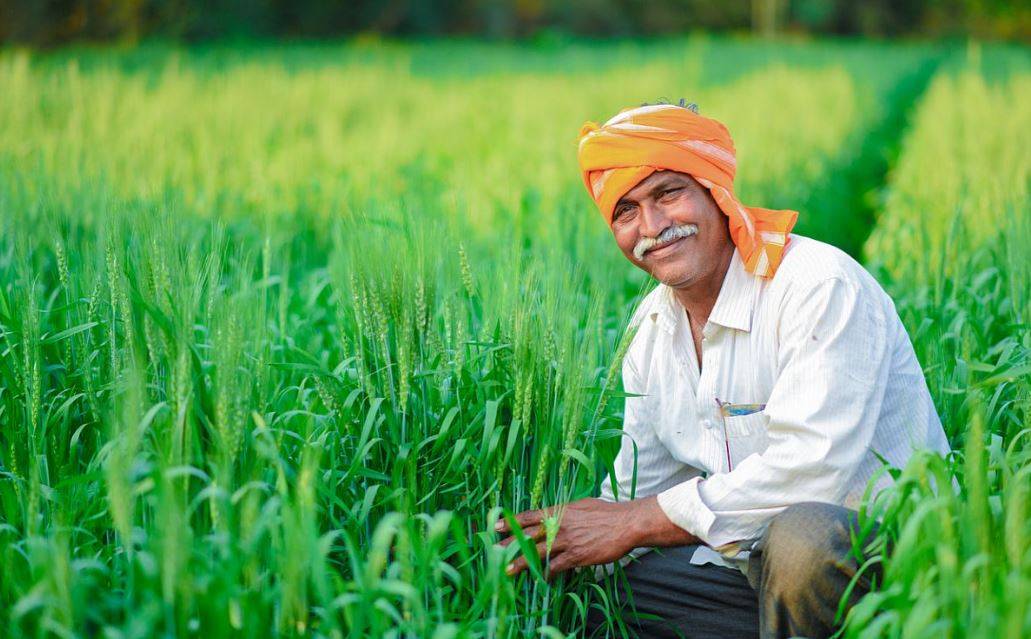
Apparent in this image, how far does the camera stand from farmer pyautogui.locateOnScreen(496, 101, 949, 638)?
205 centimetres

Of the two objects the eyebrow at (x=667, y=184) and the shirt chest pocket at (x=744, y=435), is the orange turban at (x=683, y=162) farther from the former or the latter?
the shirt chest pocket at (x=744, y=435)

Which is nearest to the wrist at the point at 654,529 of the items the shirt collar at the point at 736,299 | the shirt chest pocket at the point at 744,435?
the shirt chest pocket at the point at 744,435

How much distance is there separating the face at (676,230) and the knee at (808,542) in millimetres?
613

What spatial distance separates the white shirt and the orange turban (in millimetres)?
51

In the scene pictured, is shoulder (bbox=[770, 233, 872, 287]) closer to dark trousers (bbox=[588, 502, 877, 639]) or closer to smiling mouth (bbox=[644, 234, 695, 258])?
smiling mouth (bbox=[644, 234, 695, 258])

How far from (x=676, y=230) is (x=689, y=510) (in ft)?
2.11

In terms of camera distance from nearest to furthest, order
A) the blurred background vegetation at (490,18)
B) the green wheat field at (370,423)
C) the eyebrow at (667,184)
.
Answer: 1. the green wheat field at (370,423)
2. the eyebrow at (667,184)
3. the blurred background vegetation at (490,18)

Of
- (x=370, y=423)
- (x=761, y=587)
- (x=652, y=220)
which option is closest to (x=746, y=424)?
(x=761, y=587)

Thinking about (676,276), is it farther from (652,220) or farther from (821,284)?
(821,284)

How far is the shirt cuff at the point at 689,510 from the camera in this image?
2.11 m

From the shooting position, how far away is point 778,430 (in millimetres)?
2109

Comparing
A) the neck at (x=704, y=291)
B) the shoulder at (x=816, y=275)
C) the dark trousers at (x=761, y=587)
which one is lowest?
the dark trousers at (x=761, y=587)

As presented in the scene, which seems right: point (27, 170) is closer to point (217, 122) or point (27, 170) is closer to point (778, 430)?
point (217, 122)

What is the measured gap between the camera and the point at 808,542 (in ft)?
6.44
